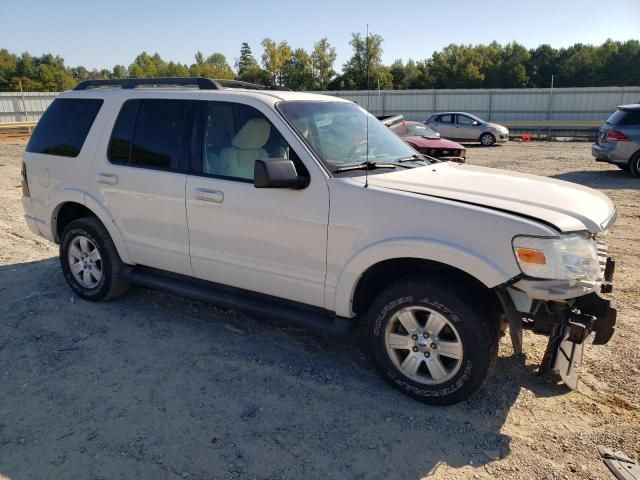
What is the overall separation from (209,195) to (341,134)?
115 cm

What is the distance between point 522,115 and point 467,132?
11.0m

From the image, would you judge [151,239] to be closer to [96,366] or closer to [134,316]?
[134,316]

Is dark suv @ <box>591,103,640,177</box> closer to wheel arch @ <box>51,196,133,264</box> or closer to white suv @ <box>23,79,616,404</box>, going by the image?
white suv @ <box>23,79,616,404</box>

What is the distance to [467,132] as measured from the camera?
23.8 m

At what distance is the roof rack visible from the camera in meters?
4.41

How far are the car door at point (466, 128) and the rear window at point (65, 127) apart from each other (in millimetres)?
21285

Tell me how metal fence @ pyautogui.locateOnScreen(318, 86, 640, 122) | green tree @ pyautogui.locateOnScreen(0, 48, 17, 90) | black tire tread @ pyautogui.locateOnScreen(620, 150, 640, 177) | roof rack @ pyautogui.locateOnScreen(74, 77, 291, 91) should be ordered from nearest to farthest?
roof rack @ pyautogui.locateOnScreen(74, 77, 291, 91) < black tire tread @ pyautogui.locateOnScreen(620, 150, 640, 177) < metal fence @ pyautogui.locateOnScreen(318, 86, 640, 122) < green tree @ pyautogui.locateOnScreen(0, 48, 17, 90)

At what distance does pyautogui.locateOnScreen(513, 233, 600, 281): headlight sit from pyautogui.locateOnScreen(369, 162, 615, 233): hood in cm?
9

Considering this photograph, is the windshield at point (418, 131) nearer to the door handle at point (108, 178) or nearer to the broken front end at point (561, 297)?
the door handle at point (108, 178)

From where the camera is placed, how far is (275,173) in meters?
3.36

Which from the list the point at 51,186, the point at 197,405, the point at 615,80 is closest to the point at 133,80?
the point at 51,186

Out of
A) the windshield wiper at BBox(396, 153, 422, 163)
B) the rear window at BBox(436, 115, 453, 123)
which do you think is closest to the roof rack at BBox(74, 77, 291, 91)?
the windshield wiper at BBox(396, 153, 422, 163)

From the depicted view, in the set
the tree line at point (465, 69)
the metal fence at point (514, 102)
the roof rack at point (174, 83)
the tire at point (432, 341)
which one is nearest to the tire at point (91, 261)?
the roof rack at point (174, 83)

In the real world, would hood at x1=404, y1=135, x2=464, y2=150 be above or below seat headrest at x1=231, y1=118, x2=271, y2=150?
below
